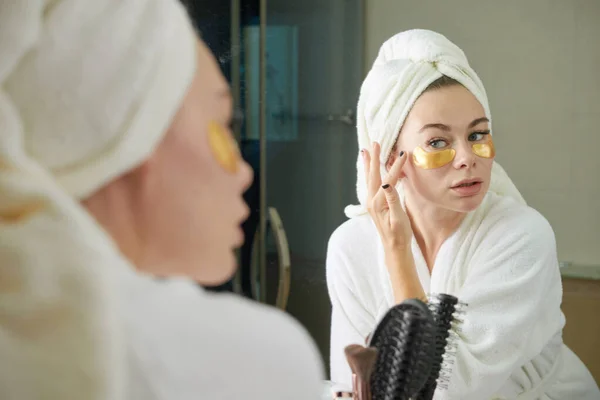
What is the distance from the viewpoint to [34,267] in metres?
0.36

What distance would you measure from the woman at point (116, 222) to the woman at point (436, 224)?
0.66 feet

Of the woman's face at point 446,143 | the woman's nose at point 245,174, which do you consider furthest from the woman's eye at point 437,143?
the woman's nose at point 245,174

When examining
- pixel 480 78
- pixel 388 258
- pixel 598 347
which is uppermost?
pixel 480 78

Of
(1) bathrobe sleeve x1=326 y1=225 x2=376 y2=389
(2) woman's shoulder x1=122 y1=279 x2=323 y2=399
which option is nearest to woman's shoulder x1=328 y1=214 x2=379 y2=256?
(1) bathrobe sleeve x1=326 y1=225 x2=376 y2=389

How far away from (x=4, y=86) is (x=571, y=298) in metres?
0.62

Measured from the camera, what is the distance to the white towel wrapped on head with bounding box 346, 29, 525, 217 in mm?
645

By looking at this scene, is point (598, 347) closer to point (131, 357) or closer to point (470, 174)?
point (470, 174)

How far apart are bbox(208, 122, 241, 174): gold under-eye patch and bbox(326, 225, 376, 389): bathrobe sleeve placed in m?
0.18

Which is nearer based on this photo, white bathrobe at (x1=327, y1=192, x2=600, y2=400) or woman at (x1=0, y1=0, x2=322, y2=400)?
woman at (x1=0, y1=0, x2=322, y2=400)

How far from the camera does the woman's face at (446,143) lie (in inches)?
25.4

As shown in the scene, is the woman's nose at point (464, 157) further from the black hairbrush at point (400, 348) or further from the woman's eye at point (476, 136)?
the black hairbrush at point (400, 348)

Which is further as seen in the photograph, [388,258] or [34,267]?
[388,258]

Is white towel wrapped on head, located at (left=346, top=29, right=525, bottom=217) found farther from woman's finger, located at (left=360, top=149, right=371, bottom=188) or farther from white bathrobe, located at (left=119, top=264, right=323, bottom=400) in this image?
white bathrobe, located at (left=119, top=264, right=323, bottom=400)

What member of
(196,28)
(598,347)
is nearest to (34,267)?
(196,28)
